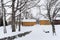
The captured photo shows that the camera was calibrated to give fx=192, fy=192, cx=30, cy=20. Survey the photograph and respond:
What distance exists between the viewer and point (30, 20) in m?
51.3

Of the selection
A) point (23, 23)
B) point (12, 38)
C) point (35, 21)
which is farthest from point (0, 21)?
point (12, 38)

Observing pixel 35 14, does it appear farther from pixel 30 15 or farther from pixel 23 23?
pixel 23 23

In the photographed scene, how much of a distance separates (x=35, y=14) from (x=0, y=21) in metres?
16.3

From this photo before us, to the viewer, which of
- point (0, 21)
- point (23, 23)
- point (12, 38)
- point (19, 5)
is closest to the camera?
point (12, 38)

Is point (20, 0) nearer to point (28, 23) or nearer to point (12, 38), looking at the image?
point (12, 38)

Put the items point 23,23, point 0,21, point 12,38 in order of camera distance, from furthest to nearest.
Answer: point 23,23 < point 0,21 < point 12,38

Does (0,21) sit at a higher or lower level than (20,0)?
lower

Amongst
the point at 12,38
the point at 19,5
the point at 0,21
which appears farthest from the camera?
the point at 0,21

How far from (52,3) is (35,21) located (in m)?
25.5

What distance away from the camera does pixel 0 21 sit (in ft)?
126

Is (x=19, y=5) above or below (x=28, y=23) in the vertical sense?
above

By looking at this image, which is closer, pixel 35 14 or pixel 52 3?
pixel 52 3

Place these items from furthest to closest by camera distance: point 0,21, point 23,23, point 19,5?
point 23,23, point 0,21, point 19,5

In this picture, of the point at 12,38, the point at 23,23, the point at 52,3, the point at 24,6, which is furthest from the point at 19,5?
the point at 23,23
